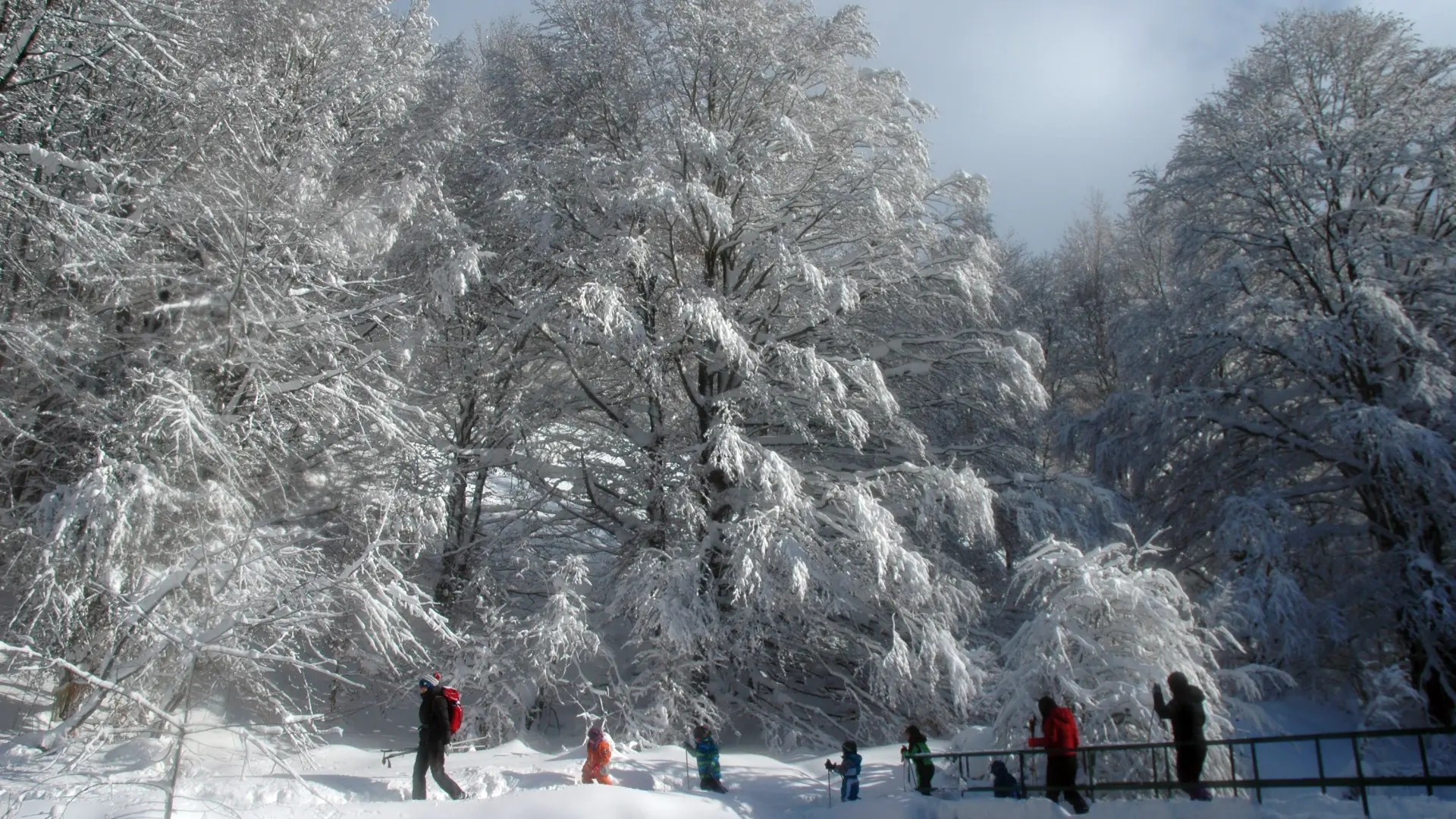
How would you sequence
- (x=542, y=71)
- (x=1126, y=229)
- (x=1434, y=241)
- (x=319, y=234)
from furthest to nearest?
(x=1126, y=229)
(x=542, y=71)
(x=1434, y=241)
(x=319, y=234)

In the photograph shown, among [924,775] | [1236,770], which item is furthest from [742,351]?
[1236,770]

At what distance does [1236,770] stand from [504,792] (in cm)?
666

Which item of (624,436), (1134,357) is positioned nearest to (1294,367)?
(1134,357)

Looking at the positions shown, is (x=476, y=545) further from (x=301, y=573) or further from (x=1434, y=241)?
(x=1434, y=241)

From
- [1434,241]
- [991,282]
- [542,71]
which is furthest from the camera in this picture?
[542,71]

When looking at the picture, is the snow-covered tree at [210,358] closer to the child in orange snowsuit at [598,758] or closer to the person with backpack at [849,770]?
the child in orange snowsuit at [598,758]

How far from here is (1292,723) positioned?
11.0 meters

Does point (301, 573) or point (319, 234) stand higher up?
point (319, 234)

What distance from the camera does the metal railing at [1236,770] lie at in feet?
18.4

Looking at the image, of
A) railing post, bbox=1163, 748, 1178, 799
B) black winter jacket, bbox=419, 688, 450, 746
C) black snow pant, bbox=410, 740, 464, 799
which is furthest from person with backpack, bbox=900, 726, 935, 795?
black winter jacket, bbox=419, 688, 450, 746

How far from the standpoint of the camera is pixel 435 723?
7750 mm

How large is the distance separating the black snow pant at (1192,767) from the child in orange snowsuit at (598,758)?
4965 mm

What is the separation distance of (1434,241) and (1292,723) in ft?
23.3

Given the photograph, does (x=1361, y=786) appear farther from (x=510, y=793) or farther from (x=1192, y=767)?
(x=510, y=793)
